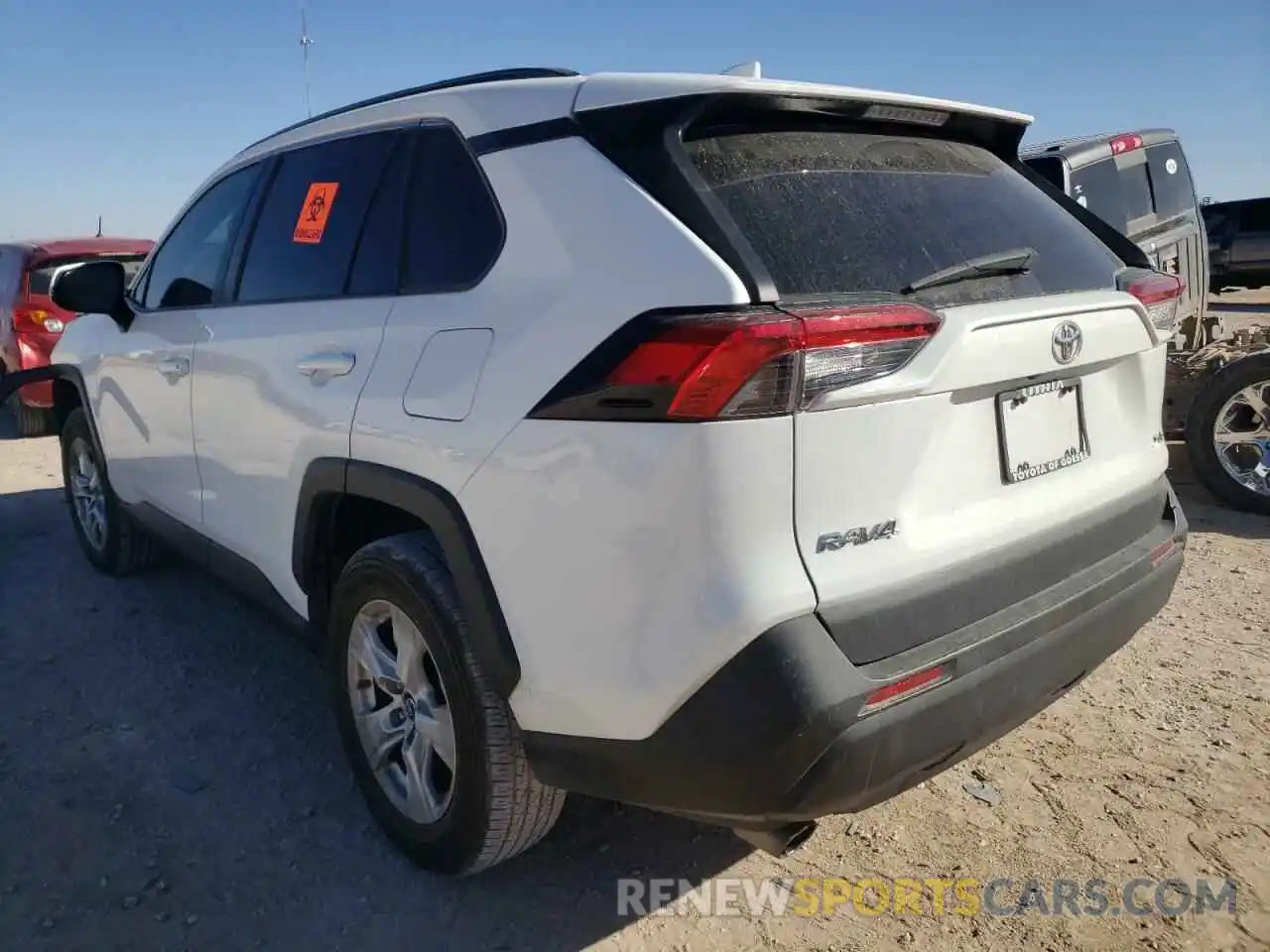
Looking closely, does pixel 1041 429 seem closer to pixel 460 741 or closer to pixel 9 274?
pixel 460 741

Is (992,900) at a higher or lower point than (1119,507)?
lower

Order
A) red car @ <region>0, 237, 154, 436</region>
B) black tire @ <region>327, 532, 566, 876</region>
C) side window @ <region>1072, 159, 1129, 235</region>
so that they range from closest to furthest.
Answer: black tire @ <region>327, 532, 566, 876</region>
side window @ <region>1072, 159, 1129, 235</region>
red car @ <region>0, 237, 154, 436</region>

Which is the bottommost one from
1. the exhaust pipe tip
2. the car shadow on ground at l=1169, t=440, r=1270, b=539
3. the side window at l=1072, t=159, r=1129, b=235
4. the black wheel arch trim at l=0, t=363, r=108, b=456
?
the car shadow on ground at l=1169, t=440, r=1270, b=539

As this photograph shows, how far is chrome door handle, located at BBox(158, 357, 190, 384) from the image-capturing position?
3.43m

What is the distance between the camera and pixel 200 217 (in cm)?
378

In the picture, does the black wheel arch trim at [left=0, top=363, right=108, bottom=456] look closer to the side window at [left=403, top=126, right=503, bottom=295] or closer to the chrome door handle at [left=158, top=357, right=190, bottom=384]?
the chrome door handle at [left=158, top=357, right=190, bottom=384]

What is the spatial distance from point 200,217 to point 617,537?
9.21 ft

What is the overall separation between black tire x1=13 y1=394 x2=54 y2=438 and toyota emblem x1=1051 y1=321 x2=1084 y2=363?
27.9ft

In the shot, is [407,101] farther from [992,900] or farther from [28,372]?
[28,372]

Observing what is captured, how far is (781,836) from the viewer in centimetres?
202

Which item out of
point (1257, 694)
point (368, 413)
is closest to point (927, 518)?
point (368, 413)

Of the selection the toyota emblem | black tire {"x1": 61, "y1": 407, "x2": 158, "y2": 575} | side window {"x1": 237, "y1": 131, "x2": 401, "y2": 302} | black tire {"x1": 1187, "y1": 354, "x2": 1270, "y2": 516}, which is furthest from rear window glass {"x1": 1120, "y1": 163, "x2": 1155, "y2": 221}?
black tire {"x1": 61, "y1": 407, "x2": 158, "y2": 575}

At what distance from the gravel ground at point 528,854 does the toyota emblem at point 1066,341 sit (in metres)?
1.30

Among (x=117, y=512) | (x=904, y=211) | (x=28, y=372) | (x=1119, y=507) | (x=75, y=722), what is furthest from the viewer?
(x=28, y=372)
